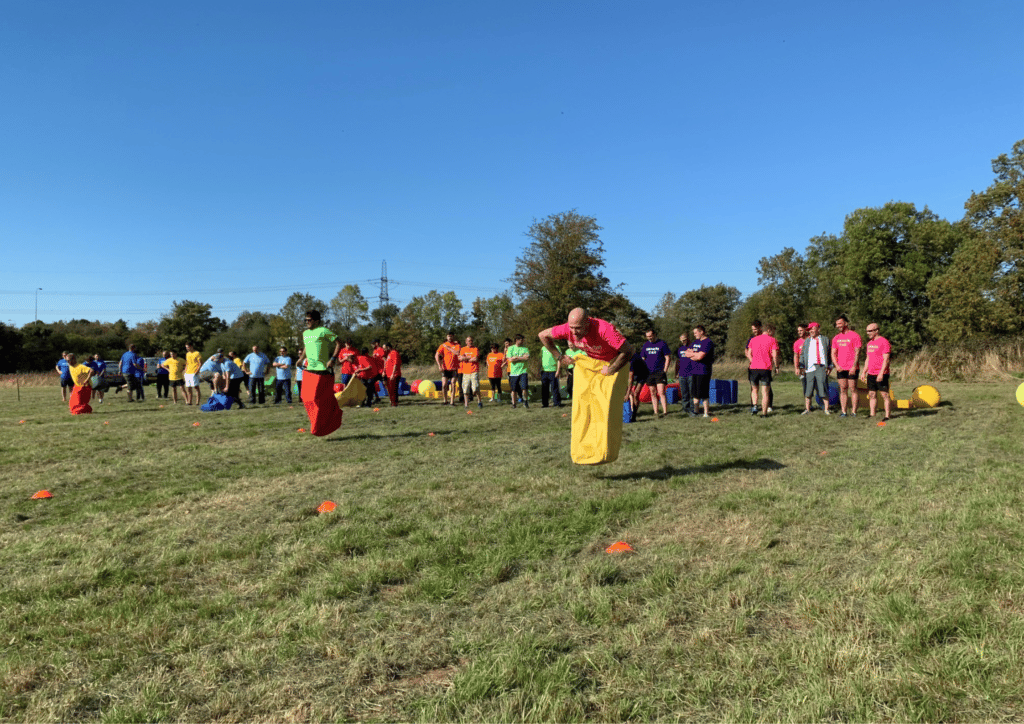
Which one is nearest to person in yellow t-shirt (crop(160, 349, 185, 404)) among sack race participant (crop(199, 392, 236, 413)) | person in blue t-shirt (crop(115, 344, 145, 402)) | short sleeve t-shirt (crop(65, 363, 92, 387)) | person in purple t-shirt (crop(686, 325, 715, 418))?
person in blue t-shirt (crop(115, 344, 145, 402))

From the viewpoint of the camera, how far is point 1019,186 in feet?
114

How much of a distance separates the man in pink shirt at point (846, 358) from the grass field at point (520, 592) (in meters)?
4.68

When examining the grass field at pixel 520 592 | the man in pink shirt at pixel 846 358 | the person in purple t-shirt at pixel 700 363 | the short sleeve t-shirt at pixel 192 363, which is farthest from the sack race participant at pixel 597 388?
the short sleeve t-shirt at pixel 192 363

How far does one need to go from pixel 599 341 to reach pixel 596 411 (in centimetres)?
77

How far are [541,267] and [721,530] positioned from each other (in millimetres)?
37318

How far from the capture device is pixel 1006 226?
32.3 meters

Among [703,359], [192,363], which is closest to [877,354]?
[703,359]

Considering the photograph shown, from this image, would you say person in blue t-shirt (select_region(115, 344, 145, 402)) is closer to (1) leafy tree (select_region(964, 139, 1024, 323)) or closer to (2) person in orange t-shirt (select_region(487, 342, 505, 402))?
(2) person in orange t-shirt (select_region(487, 342, 505, 402))

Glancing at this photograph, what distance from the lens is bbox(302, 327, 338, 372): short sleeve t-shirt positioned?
9828mm

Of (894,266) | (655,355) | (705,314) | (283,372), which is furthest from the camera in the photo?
(705,314)

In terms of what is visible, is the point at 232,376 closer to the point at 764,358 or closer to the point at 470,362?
the point at 470,362

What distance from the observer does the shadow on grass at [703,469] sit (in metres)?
7.30

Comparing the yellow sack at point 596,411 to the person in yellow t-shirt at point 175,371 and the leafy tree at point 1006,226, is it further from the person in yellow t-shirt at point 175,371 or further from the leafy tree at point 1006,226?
the leafy tree at point 1006,226

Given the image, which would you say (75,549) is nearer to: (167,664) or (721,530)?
(167,664)
